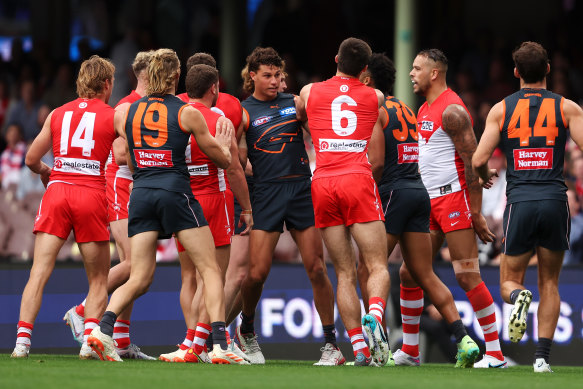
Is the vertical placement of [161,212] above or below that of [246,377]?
above

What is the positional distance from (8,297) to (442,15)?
42.1ft

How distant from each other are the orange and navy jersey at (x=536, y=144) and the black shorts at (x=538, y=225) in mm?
70

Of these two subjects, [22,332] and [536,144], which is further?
[22,332]

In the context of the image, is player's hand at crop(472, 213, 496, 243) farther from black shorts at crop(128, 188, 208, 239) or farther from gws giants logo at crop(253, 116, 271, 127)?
black shorts at crop(128, 188, 208, 239)

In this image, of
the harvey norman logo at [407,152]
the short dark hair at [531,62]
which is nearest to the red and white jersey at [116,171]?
the harvey norman logo at [407,152]

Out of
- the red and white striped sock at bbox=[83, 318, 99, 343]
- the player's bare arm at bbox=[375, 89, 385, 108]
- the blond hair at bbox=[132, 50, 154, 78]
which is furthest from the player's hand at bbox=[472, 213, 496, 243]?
the red and white striped sock at bbox=[83, 318, 99, 343]

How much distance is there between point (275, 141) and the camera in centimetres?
1020

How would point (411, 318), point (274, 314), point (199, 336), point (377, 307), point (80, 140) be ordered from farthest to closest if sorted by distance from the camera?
point (274, 314), point (411, 318), point (80, 140), point (199, 336), point (377, 307)

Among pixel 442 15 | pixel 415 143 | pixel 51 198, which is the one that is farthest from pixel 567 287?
pixel 442 15

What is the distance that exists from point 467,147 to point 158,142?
2828mm

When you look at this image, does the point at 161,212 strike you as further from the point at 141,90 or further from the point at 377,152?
the point at 377,152

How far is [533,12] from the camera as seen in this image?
21969 millimetres

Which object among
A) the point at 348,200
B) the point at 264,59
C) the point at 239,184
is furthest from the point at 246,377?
the point at 264,59

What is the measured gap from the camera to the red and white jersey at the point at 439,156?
400 inches
